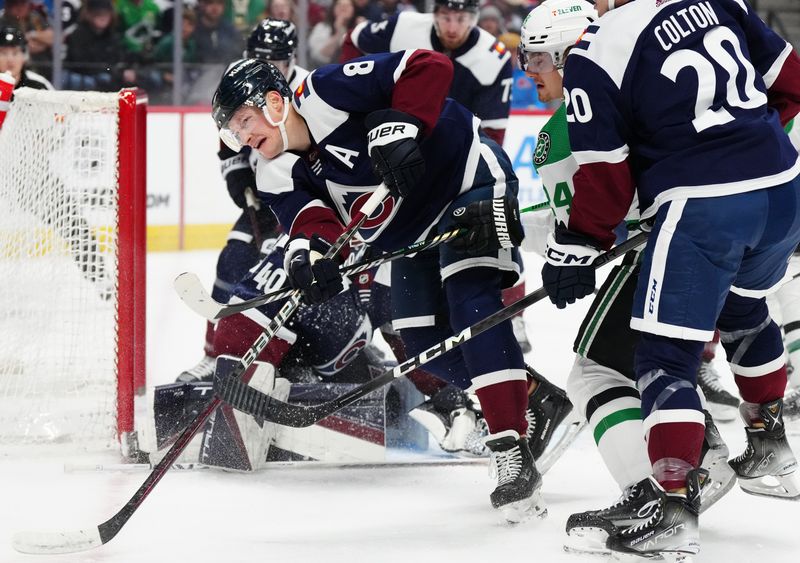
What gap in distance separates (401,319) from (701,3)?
3.33 ft

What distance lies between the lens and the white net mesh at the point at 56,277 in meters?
2.88

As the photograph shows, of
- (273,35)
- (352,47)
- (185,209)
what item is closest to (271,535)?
A: (273,35)

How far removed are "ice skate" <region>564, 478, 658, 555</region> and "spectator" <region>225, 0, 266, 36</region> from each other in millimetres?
5622

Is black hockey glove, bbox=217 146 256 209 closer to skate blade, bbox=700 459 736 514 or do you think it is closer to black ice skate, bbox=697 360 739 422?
black ice skate, bbox=697 360 739 422

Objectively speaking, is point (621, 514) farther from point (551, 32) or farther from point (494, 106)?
point (494, 106)

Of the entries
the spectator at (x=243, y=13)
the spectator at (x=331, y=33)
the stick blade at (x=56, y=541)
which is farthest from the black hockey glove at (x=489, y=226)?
the spectator at (x=243, y=13)

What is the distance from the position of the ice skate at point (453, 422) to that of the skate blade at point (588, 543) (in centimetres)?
67

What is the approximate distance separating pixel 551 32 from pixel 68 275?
5.15 ft

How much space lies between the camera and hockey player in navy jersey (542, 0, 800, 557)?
183 centimetres

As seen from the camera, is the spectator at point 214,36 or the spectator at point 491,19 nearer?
the spectator at point 214,36

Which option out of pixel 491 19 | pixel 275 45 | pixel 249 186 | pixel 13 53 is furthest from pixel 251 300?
pixel 491 19

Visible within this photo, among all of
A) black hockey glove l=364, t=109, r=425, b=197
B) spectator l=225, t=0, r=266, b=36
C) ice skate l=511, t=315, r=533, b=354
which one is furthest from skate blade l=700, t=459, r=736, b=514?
spectator l=225, t=0, r=266, b=36

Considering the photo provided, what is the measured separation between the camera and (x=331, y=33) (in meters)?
7.21

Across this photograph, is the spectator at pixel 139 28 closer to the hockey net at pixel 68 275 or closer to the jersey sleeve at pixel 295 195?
the hockey net at pixel 68 275
